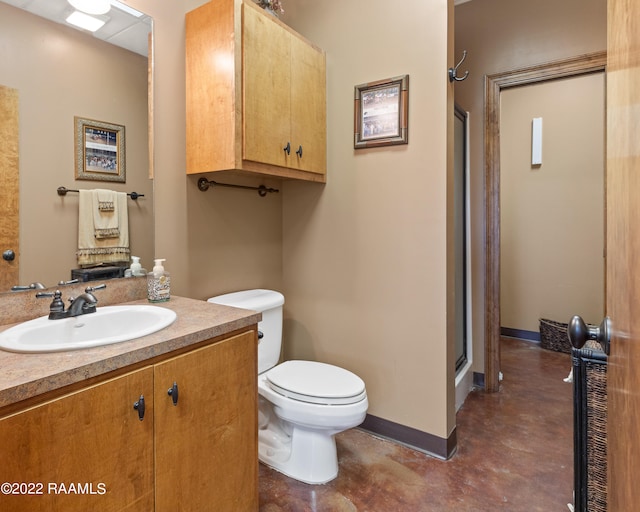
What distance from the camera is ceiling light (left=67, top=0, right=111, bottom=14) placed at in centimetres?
140

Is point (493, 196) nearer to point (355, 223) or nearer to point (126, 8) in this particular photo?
point (355, 223)

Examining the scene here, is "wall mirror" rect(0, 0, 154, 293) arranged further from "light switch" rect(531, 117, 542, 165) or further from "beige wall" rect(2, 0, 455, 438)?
"light switch" rect(531, 117, 542, 165)

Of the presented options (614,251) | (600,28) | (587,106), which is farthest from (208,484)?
(587,106)

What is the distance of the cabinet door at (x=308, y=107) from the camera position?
190 cm

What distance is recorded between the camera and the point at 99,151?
147 centimetres

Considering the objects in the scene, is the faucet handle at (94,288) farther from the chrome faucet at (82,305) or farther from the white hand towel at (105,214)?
the white hand towel at (105,214)

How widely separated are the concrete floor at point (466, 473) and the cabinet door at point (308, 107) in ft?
5.01

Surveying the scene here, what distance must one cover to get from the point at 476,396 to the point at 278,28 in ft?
8.36

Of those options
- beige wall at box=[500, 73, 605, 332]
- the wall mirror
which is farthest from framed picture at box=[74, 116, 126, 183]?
beige wall at box=[500, 73, 605, 332]

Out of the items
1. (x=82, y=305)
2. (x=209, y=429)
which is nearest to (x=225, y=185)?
(x=82, y=305)

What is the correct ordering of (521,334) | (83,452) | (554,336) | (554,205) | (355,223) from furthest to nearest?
(521,334) < (554,205) < (554,336) < (355,223) < (83,452)

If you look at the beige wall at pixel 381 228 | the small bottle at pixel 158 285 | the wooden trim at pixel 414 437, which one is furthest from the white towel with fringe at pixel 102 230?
the wooden trim at pixel 414 437

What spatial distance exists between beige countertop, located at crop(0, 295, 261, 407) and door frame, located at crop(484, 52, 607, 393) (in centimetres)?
194

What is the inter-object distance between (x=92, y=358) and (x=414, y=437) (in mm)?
1632
